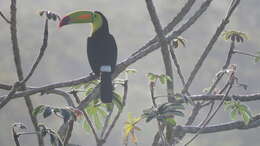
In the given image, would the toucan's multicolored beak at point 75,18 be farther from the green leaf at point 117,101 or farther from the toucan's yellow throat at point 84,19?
the green leaf at point 117,101

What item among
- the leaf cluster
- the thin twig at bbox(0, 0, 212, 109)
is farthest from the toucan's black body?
the leaf cluster

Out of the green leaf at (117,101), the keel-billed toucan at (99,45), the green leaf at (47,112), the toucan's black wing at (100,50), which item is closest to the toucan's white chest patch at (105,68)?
the keel-billed toucan at (99,45)

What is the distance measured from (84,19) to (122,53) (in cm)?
747

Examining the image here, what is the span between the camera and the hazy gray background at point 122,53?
8.73 metres

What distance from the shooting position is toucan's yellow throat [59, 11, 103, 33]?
2711 millimetres

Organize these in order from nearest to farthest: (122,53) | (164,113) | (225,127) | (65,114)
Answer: (65,114) → (164,113) → (225,127) → (122,53)

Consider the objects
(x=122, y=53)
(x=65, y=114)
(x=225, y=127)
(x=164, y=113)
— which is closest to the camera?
(x=65, y=114)

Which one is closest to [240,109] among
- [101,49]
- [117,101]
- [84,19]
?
[117,101]

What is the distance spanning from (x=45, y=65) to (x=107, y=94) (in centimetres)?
775

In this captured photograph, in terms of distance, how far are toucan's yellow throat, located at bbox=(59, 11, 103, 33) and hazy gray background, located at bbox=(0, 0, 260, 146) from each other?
4.97 metres

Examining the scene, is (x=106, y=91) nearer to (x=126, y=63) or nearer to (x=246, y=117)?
(x=126, y=63)

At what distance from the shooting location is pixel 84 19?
2941mm

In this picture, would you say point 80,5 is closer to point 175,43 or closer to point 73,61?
point 73,61

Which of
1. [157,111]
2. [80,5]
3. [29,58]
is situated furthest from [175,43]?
[80,5]
